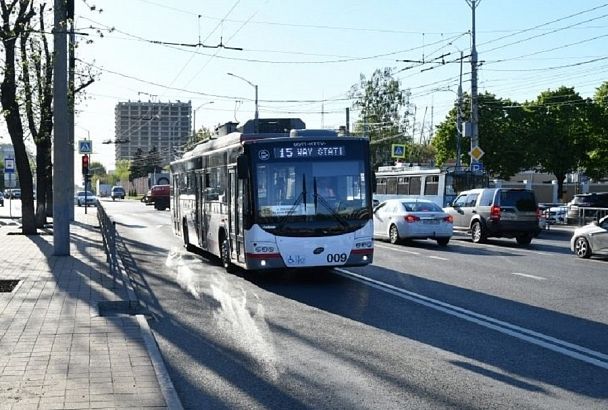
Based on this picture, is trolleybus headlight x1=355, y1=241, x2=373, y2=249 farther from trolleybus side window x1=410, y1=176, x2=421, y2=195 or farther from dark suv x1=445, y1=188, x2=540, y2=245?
trolleybus side window x1=410, y1=176, x2=421, y2=195

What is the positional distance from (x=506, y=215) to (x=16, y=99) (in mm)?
15026

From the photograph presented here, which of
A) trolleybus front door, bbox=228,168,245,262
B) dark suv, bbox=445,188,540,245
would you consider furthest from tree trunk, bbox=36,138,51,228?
trolleybus front door, bbox=228,168,245,262

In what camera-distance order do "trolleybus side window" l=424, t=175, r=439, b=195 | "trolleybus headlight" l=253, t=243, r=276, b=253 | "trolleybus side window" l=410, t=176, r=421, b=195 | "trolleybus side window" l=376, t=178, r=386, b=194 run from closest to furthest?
"trolleybus headlight" l=253, t=243, r=276, b=253, "trolleybus side window" l=424, t=175, r=439, b=195, "trolleybus side window" l=410, t=176, r=421, b=195, "trolleybus side window" l=376, t=178, r=386, b=194

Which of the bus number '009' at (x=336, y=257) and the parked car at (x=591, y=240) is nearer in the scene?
the bus number '009' at (x=336, y=257)

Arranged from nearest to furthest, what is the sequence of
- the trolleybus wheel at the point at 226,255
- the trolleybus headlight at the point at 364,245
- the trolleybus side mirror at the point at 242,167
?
the trolleybus side mirror at the point at 242,167 → the trolleybus headlight at the point at 364,245 → the trolleybus wheel at the point at 226,255

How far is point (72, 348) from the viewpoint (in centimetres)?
804

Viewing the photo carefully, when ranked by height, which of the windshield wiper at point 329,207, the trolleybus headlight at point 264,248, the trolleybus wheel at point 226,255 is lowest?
the trolleybus wheel at point 226,255

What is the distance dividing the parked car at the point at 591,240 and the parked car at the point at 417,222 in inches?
165

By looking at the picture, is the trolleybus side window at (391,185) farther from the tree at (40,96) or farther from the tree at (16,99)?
the tree at (16,99)

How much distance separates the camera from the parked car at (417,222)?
22828 mm

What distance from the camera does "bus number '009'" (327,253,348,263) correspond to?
1340cm

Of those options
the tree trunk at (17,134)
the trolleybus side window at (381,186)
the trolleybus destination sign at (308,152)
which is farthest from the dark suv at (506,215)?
the trolleybus side window at (381,186)

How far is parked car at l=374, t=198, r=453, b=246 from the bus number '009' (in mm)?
9626

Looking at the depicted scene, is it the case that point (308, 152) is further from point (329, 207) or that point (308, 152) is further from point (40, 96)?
point (40, 96)
